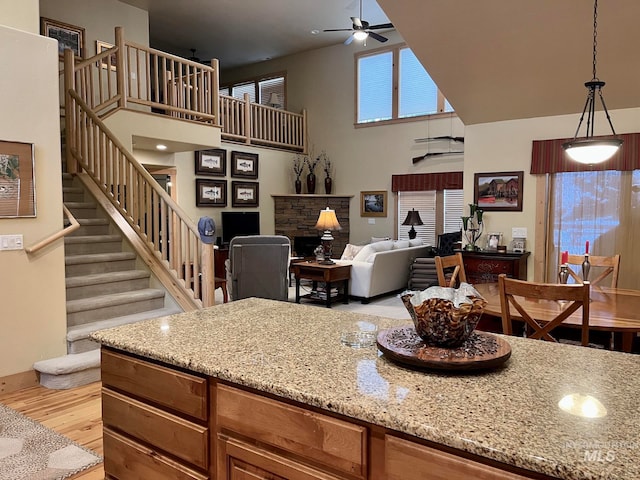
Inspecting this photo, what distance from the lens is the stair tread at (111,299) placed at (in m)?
4.20

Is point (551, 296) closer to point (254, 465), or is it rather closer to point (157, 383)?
point (254, 465)

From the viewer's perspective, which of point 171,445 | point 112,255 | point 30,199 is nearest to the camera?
point 171,445

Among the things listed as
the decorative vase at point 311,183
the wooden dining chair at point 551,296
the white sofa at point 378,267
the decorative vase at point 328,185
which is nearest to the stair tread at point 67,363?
the wooden dining chair at point 551,296

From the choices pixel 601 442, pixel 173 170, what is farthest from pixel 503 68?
pixel 173 170

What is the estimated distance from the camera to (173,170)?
8383 millimetres

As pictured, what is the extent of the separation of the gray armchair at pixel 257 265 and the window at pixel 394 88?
5055mm

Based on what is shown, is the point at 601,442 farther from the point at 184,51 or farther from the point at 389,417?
the point at 184,51

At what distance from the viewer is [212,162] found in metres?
8.91

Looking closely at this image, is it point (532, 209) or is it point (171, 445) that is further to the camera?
point (532, 209)

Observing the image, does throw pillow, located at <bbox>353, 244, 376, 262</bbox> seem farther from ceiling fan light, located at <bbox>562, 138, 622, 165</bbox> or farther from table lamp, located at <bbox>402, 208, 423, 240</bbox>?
ceiling fan light, located at <bbox>562, 138, 622, 165</bbox>

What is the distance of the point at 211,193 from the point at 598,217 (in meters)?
6.43

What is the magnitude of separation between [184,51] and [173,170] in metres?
4.07

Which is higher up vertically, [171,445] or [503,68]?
[503,68]

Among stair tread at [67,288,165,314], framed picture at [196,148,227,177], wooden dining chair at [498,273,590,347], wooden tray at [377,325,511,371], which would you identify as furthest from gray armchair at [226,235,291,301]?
wooden tray at [377,325,511,371]
